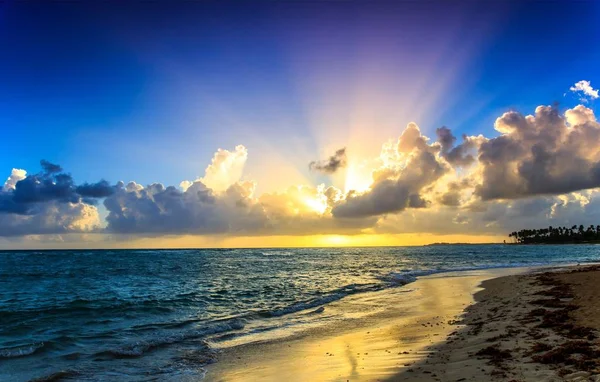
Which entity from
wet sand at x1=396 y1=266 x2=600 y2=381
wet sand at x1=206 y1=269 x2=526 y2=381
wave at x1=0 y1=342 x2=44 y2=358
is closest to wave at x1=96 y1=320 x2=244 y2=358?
wave at x1=0 y1=342 x2=44 y2=358

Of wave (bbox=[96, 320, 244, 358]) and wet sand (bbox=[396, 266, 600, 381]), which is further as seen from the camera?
wave (bbox=[96, 320, 244, 358])

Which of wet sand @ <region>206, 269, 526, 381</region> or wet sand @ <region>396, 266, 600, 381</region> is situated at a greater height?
wet sand @ <region>396, 266, 600, 381</region>

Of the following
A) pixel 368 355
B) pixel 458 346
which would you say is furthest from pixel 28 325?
pixel 458 346

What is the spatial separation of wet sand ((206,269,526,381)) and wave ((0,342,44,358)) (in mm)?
8671

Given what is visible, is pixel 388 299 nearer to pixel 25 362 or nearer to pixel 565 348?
pixel 565 348

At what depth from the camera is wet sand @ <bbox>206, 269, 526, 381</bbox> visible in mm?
12178

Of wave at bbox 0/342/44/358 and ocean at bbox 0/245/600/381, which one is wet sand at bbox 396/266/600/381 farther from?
wave at bbox 0/342/44/358

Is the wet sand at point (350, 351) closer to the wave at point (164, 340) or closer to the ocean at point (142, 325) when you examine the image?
the ocean at point (142, 325)

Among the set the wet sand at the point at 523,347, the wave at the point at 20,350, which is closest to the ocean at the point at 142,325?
the wave at the point at 20,350

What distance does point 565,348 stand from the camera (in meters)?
11.1

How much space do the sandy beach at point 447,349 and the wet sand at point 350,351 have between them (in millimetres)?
33

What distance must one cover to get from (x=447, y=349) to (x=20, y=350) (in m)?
18.0

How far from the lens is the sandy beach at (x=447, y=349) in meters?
10.4

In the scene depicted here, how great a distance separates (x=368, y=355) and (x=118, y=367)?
378 inches
